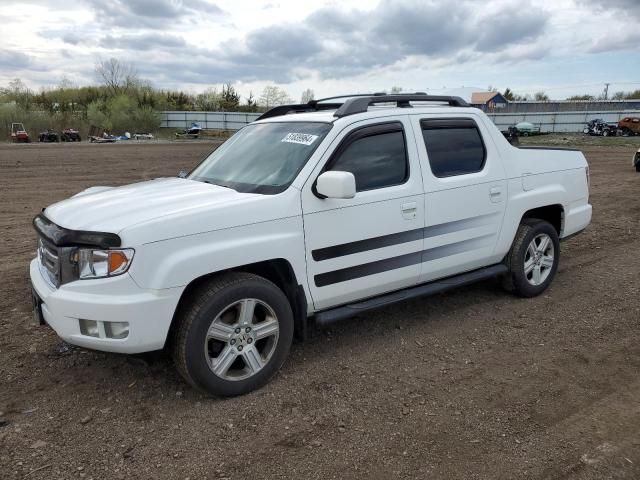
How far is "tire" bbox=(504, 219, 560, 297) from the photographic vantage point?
524 cm

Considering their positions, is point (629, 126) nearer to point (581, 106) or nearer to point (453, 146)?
point (581, 106)

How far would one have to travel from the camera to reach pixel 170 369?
13.1ft

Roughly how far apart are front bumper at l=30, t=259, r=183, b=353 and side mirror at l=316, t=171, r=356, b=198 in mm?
1159

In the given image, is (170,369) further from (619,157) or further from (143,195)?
(619,157)

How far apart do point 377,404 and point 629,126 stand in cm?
4597

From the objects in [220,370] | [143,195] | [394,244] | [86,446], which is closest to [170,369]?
[220,370]

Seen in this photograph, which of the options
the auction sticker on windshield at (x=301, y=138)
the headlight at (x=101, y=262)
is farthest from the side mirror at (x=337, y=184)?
the headlight at (x=101, y=262)

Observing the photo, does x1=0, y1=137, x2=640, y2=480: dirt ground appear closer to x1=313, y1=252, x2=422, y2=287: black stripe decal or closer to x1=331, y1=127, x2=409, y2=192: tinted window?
x1=313, y1=252, x2=422, y2=287: black stripe decal

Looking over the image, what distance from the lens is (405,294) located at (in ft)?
14.4

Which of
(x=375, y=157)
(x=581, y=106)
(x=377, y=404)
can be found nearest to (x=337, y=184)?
(x=375, y=157)

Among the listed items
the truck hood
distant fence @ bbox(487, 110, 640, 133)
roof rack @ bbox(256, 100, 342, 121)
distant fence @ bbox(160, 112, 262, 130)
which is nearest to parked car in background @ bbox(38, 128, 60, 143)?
distant fence @ bbox(160, 112, 262, 130)

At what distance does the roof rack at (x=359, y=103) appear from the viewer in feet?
13.9

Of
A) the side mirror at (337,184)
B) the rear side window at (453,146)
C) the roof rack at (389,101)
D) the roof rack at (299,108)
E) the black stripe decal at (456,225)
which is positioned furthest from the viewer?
the roof rack at (299,108)

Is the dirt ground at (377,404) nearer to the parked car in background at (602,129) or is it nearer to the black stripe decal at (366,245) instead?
the black stripe decal at (366,245)
